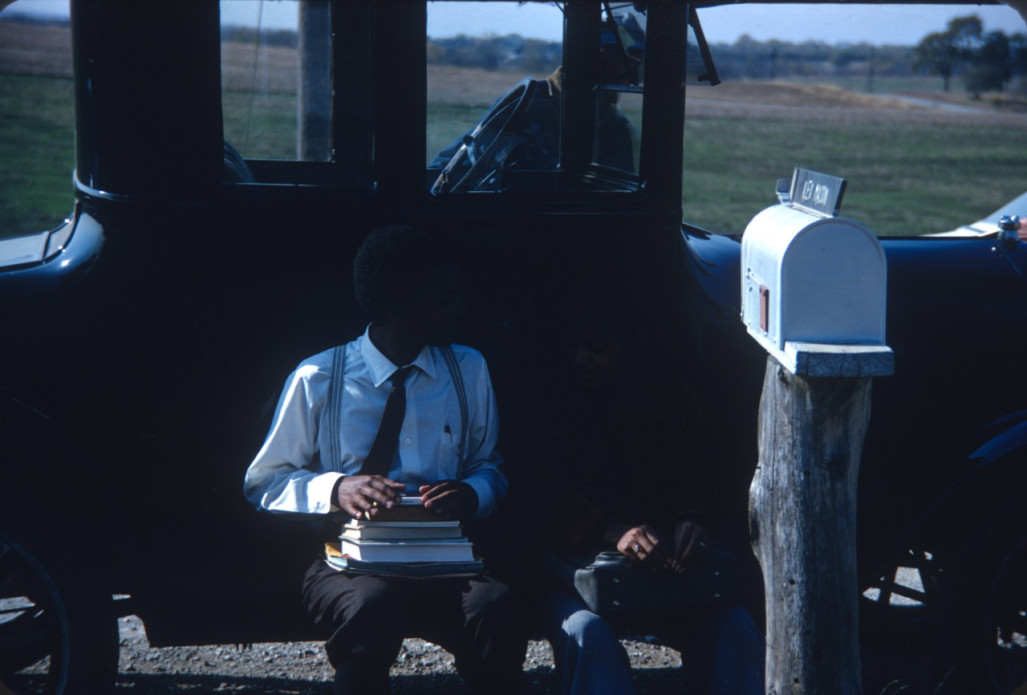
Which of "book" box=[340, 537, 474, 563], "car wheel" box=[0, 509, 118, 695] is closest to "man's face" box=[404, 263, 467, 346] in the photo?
"book" box=[340, 537, 474, 563]

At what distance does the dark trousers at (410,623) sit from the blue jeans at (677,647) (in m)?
0.13

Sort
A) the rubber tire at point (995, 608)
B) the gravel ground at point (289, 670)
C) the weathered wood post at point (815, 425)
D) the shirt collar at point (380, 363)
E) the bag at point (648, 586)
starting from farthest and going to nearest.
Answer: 1. the gravel ground at point (289, 670)
2. the rubber tire at point (995, 608)
3. the shirt collar at point (380, 363)
4. the bag at point (648, 586)
5. the weathered wood post at point (815, 425)

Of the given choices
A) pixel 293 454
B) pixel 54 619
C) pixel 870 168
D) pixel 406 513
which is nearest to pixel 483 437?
pixel 406 513

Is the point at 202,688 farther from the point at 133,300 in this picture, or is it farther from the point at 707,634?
the point at 707,634

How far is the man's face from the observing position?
110 inches

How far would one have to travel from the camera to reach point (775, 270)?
2.41m

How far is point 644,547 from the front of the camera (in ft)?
8.98

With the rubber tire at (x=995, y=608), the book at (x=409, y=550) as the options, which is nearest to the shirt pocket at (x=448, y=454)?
the book at (x=409, y=550)

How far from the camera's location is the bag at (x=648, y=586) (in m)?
2.72

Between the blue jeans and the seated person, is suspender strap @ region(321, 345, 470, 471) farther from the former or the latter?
the blue jeans

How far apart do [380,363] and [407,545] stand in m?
0.47

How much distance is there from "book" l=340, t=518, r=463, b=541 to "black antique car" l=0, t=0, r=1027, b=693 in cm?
42

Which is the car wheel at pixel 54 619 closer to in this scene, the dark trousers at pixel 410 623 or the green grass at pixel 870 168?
the dark trousers at pixel 410 623

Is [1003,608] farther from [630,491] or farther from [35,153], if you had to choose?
[35,153]
